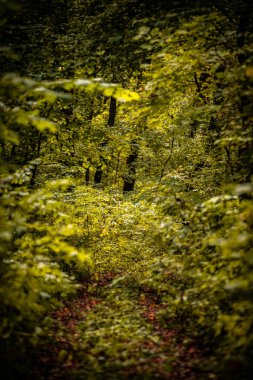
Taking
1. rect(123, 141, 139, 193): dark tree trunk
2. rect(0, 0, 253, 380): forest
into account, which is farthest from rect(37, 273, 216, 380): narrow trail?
rect(123, 141, 139, 193): dark tree trunk

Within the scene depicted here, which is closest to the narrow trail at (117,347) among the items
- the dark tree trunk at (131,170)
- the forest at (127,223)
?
the forest at (127,223)

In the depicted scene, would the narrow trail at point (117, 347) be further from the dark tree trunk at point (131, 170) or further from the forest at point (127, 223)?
the dark tree trunk at point (131, 170)

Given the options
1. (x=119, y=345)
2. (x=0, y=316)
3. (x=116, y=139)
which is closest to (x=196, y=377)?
(x=119, y=345)

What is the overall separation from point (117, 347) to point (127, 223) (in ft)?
17.9

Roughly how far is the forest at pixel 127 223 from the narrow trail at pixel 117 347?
23 millimetres

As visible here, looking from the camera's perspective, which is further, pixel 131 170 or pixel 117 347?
pixel 131 170

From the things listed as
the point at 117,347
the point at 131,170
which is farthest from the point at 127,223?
the point at 131,170

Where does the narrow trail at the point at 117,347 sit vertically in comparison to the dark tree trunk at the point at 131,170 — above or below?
above

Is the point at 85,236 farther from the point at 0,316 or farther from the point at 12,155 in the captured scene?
the point at 0,316

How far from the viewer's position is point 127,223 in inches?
391

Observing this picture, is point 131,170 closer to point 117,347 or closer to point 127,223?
point 127,223

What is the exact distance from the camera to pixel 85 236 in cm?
955

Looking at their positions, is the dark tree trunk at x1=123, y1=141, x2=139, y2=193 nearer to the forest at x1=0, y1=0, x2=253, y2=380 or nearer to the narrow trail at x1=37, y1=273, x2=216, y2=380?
the forest at x1=0, y1=0, x2=253, y2=380

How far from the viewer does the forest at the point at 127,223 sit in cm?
392
